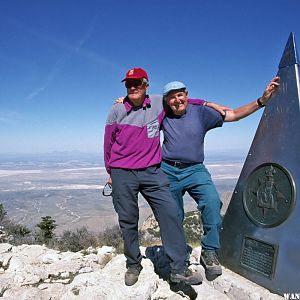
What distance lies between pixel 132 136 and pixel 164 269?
197 cm

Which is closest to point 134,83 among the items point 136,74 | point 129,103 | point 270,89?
point 136,74

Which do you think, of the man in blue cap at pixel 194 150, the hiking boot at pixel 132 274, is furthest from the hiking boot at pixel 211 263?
the hiking boot at pixel 132 274

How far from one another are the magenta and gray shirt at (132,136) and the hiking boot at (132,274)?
1.24m

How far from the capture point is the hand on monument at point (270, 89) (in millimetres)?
3908

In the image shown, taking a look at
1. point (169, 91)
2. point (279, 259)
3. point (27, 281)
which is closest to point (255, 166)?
point (279, 259)

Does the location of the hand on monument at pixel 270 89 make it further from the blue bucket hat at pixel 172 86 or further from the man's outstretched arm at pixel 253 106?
the blue bucket hat at pixel 172 86

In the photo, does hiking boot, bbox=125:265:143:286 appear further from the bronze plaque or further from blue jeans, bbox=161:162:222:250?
the bronze plaque

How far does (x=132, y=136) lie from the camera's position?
363cm

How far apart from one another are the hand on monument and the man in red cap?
1.31 metres

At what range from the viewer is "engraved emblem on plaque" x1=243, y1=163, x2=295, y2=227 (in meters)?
3.57

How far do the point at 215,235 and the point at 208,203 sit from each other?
1.27 ft

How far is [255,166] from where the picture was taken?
4.02 meters

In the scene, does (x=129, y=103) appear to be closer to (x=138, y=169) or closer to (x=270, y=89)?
(x=138, y=169)

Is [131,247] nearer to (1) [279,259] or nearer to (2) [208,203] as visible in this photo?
(2) [208,203]
